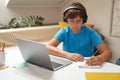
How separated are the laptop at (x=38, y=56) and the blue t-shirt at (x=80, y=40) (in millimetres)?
381

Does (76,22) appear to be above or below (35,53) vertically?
above

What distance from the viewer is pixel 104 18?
8.48 ft

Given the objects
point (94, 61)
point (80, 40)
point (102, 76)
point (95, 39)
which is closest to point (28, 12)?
point (80, 40)

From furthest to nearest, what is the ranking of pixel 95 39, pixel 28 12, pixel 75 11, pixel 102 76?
pixel 28 12 → pixel 95 39 → pixel 75 11 → pixel 102 76

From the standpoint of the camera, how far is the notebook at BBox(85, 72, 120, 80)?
0.93m

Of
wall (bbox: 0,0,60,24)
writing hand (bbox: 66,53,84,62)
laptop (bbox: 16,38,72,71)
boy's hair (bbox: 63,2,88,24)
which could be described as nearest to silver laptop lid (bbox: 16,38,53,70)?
laptop (bbox: 16,38,72,71)

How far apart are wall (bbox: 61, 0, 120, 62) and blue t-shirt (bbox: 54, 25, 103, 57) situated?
105 cm

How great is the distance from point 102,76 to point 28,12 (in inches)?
86.2

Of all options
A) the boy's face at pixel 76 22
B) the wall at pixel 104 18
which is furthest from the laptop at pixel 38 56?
the wall at pixel 104 18

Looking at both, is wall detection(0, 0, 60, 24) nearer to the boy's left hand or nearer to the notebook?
the boy's left hand

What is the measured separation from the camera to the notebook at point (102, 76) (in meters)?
0.93

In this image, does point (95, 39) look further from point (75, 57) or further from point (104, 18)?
point (104, 18)

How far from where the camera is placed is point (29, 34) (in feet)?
7.59

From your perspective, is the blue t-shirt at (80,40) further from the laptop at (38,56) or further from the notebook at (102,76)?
the notebook at (102,76)
